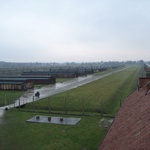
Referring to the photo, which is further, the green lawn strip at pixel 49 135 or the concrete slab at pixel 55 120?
the concrete slab at pixel 55 120

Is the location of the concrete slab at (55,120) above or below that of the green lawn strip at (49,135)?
above

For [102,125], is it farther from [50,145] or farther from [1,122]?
[1,122]

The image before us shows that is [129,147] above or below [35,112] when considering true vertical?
above

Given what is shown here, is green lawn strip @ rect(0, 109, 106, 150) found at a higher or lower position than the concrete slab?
lower

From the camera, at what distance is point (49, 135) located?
2364cm

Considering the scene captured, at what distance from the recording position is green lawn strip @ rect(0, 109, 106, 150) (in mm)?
20859

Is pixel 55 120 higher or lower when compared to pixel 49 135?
higher

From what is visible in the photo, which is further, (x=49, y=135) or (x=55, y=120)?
(x=55, y=120)

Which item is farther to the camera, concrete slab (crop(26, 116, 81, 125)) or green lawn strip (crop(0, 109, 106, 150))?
concrete slab (crop(26, 116, 81, 125))

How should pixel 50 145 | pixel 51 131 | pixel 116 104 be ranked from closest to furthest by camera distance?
pixel 50 145
pixel 51 131
pixel 116 104

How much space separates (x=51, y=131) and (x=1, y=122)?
7423 mm

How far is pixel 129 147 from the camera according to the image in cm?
897

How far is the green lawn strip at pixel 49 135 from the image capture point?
68.4 ft

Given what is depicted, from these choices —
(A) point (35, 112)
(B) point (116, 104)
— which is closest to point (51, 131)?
(A) point (35, 112)
